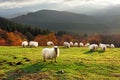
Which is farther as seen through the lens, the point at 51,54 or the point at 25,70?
the point at 51,54

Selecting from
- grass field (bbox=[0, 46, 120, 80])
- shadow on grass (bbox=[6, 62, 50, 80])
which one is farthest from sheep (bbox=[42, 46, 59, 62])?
shadow on grass (bbox=[6, 62, 50, 80])

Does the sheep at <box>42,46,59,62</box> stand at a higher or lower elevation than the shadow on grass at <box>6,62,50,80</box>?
higher

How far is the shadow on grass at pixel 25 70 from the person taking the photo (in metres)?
34.9

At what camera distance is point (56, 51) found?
40.4m

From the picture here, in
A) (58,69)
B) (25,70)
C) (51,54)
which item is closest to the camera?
(25,70)

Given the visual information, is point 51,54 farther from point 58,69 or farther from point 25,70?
point 25,70

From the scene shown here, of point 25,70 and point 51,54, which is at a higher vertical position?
point 51,54

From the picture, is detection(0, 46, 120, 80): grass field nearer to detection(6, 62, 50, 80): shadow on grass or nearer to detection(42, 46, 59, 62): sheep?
detection(6, 62, 50, 80): shadow on grass

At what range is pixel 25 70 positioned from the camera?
120 feet

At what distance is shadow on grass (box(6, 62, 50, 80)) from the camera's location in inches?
1375

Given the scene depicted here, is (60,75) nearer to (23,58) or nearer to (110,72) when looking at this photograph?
(110,72)

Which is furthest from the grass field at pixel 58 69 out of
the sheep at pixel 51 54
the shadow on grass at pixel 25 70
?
the sheep at pixel 51 54

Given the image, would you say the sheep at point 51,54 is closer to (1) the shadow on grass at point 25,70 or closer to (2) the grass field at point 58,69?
(2) the grass field at point 58,69

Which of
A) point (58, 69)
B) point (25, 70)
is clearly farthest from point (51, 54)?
point (25, 70)
